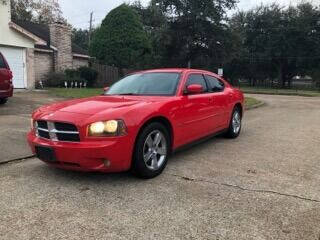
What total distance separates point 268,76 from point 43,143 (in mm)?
54586

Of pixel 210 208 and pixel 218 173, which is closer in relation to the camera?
pixel 210 208

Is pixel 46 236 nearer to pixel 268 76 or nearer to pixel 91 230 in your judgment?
pixel 91 230

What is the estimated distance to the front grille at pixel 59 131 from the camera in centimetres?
508

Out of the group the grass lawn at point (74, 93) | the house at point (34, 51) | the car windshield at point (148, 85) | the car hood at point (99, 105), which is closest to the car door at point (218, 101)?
the car windshield at point (148, 85)

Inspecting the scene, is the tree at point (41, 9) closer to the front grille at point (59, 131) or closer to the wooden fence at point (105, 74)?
the wooden fence at point (105, 74)

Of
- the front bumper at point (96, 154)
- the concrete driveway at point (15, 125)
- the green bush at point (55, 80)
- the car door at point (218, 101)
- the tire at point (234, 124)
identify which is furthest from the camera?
the green bush at point (55, 80)

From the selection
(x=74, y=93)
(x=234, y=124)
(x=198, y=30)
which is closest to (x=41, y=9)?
(x=198, y=30)

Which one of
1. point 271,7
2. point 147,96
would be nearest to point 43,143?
point 147,96

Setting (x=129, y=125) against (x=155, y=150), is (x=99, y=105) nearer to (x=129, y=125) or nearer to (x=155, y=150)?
(x=129, y=125)

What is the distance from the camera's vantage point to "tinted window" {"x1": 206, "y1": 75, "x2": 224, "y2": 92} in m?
7.81

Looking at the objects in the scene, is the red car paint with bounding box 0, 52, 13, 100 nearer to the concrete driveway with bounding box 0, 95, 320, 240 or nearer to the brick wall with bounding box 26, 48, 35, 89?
the concrete driveway with bounding box 0, 95, 320, 240

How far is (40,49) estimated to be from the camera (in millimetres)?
22219

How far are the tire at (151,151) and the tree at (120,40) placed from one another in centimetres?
2134

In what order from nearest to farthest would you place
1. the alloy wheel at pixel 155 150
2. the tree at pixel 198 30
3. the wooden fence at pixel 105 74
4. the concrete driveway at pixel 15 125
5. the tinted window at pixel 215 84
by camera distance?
the alloy wheel at pixel 155 150
the concrete driveway at pixel 15 125
the tinted window at pixel 215 84
the wooden fence at pixel 105 74
the tree at pixel 198 30
